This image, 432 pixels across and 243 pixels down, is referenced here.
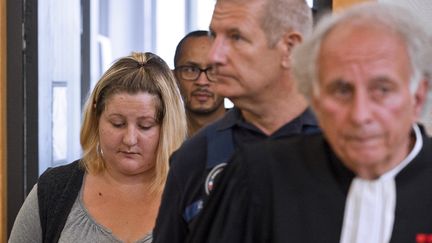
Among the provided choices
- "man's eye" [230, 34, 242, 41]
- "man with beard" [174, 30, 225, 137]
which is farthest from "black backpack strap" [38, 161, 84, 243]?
"man's eye" [230, 34, 242, 41]

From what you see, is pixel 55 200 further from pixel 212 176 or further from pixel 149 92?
pixel 212 176

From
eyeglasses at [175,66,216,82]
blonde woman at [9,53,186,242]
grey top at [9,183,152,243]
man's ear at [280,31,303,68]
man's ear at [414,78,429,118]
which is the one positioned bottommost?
grey top at [9,183,152,243]

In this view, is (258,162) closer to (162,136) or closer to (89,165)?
(162,136)

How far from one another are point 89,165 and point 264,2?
3.11ft

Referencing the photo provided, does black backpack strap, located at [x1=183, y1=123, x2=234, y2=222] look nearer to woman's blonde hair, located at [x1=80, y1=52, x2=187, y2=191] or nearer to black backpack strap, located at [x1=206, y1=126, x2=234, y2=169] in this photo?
black backpack strap, located at [x1=206, y1=126, x2=234, y2=169]

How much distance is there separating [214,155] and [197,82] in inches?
50.3

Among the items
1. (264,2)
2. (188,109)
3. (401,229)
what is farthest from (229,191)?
(188,109)

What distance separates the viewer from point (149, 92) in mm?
2488

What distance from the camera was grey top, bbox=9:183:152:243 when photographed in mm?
2439

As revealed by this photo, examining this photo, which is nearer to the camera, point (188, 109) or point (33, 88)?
point (188, 109)

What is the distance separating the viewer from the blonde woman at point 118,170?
2459 millimetres

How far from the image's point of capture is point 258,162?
1.58m

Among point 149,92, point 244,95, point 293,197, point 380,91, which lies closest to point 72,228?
point 149,92

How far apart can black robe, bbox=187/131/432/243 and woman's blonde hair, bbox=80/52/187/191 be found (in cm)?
87
